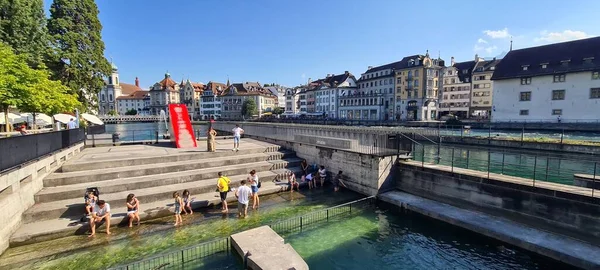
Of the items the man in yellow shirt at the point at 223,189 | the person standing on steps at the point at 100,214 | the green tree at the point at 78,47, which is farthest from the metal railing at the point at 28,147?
the green tree at the point at 78,47

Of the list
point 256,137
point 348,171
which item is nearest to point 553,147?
point 348,171

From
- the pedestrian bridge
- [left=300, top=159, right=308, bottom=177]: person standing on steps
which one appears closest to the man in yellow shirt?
[left=300, top=159, right=308, bottom=177]: person standing on steps

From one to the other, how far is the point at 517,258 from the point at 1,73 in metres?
23.9

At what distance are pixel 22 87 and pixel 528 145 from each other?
39.9m

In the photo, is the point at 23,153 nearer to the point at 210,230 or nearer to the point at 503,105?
the point at 210,230

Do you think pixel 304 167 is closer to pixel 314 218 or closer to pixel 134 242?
pixel 314 218

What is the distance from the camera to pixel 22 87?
16.4m

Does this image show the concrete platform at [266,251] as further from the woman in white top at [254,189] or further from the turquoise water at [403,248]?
the woman in white top at [254,189]

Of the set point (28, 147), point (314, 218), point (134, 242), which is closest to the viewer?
point (134, 242)

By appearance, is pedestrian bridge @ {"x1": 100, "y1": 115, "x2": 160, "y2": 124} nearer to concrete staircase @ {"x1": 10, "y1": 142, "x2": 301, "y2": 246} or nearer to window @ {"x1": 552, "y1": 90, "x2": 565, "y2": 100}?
concrete staircase @ {"x1": 10, "y1": 142, "x2": 301, "y2": 246}

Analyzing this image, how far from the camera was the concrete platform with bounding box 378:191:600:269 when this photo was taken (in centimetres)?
790

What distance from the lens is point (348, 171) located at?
16266 mm

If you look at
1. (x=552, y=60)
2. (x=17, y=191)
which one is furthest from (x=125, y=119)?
(x=552, y=60)

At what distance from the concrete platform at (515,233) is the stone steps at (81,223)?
863 centimetres
